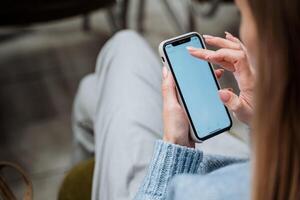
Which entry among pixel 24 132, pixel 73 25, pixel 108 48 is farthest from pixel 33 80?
pixel 108 48

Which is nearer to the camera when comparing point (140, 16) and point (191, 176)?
point (191, 176)

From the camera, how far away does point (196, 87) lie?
0.95 m

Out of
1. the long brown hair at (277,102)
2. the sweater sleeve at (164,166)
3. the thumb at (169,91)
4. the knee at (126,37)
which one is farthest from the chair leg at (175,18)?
the long brown hair at (277,102)

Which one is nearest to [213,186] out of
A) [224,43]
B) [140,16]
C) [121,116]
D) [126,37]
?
[224,43]

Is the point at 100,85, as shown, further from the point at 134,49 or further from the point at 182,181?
Result: the point at 182,181

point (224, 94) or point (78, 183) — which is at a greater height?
point (224, 94)

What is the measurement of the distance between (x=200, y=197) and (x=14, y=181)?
3.35ft

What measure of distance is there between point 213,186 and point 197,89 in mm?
249

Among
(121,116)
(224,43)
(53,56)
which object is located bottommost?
(53,56)

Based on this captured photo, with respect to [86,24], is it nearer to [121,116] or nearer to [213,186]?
[121,116]

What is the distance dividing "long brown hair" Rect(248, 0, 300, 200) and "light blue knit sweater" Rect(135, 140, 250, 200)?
145 millimetres

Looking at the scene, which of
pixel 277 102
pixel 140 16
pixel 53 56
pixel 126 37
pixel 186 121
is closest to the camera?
pixel 277 102

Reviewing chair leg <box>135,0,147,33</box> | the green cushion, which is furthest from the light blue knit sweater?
chair leg <box>135,0,147,33</box>

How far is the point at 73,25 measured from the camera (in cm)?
251
